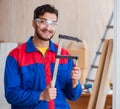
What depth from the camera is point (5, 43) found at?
13.1 feet

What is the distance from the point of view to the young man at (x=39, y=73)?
4.92ft

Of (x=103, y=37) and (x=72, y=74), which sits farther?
(x=103, y=37)

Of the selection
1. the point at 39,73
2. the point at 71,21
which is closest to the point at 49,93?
the point at 39,73

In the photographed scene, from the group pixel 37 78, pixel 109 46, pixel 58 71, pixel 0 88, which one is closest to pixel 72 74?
pixel 58 71

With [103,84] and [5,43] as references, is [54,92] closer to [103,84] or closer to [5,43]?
[103,84]

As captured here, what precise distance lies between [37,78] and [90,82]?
2.45 metres

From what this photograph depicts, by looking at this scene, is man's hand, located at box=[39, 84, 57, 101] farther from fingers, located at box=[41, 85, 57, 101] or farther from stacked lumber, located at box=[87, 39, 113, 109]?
stacked lumber, located at box=[87, 39, 113, 109]

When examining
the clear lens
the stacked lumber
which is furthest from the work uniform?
the stacked lumber

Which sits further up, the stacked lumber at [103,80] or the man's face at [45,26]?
the man's face at [45,26]

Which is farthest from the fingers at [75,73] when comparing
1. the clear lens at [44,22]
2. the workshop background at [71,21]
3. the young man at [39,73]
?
the workshop background at [71,21]

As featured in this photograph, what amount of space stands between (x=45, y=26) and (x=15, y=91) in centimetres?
42

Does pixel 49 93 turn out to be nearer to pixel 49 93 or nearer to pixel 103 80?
pixel 49 93

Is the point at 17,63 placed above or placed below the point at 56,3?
below

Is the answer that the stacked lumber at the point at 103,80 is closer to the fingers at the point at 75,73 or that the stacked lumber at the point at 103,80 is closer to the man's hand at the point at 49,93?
the fingers at the point at 75,73
